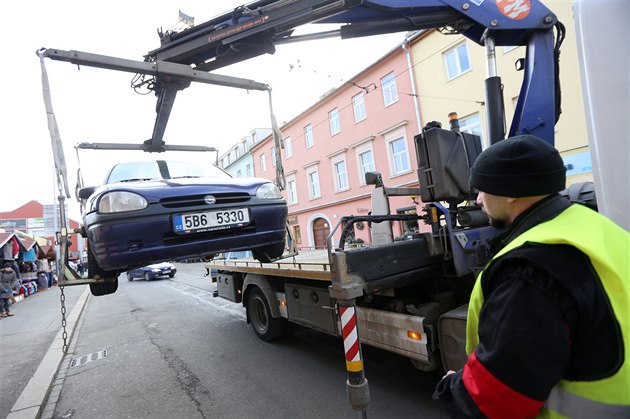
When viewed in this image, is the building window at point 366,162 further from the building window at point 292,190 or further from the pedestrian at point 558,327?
the pedestrian at point 558,327

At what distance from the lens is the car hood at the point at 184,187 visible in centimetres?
299

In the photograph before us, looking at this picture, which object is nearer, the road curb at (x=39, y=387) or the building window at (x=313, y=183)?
the road curb at (x=39, y=387)

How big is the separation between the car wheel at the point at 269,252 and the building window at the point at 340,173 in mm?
15338

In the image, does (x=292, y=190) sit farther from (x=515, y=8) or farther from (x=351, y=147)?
(x=515, y=8)

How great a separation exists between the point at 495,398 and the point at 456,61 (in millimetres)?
14294

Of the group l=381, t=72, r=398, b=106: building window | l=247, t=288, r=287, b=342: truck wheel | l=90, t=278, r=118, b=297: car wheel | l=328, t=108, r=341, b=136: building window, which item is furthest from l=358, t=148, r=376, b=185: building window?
l=90, t=278, r=118, b=297: car wheel

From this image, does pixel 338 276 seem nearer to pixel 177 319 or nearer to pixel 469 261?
pixel 469 261

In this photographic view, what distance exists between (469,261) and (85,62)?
3.84m

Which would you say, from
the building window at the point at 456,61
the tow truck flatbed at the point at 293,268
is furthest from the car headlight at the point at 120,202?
the building window at the point at 456,61

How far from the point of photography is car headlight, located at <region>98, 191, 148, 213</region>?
2836 mm

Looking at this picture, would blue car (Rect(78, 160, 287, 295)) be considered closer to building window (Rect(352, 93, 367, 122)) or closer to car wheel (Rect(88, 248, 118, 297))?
car wheel (Rect(88, 248, 118, 297))

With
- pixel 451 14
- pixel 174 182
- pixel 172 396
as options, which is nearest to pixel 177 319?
pixel 172 396

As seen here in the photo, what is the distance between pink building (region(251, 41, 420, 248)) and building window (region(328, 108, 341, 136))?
0.05 metres

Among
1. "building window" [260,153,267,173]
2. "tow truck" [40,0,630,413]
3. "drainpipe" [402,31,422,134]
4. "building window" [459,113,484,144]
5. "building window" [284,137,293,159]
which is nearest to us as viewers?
"tow truck" [40,0,630,413]
